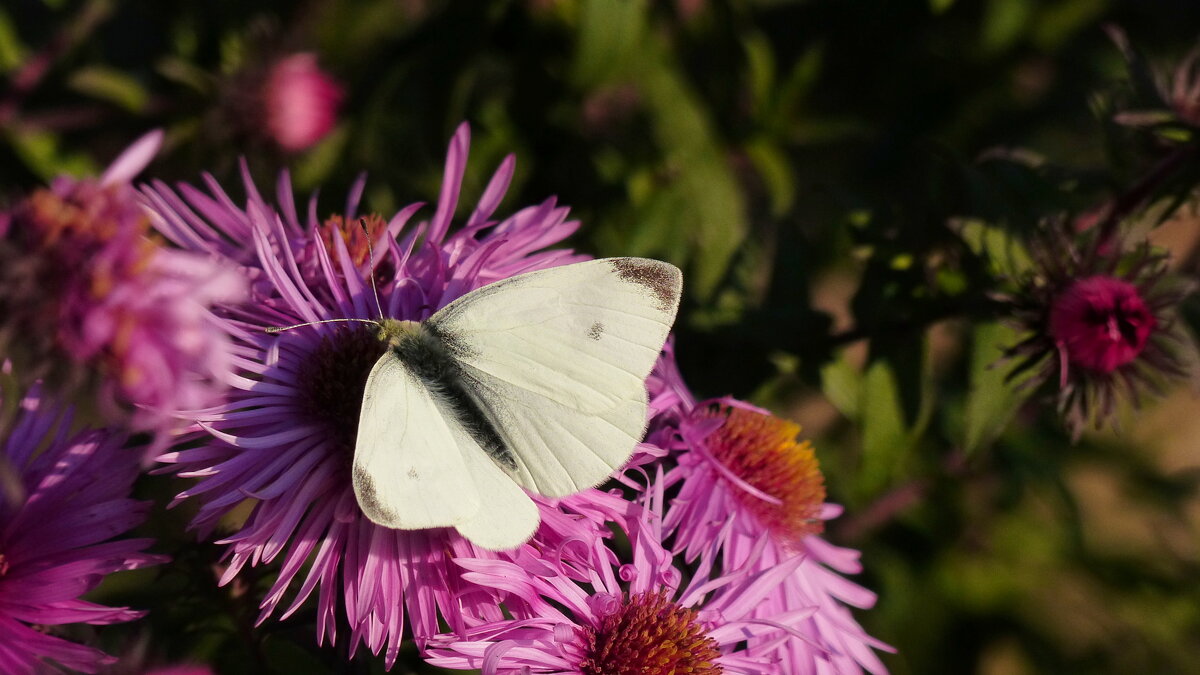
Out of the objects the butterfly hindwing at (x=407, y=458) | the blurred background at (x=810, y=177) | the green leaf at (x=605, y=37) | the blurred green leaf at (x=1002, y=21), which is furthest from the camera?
the blurred green leaf at (x=1002, y=21)

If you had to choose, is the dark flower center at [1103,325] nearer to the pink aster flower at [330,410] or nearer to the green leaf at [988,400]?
the green leaf at [988,400]

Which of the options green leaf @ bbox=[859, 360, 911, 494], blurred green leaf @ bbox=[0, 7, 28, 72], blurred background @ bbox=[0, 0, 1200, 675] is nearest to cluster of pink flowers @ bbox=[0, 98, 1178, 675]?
blurred background @ bbox=[0, 0, 1200, 675]

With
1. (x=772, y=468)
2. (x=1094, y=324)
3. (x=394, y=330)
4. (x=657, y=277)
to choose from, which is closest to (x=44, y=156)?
(x=394, y=330)

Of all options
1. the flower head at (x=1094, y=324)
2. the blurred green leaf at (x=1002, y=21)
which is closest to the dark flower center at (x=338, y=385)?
the flower head at (x=1094, y=324)

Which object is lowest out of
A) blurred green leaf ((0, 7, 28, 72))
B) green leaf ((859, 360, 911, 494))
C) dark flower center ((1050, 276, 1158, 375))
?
green leaf ((859, 360, 911, 494))

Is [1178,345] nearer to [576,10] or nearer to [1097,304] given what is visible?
[1097,304]

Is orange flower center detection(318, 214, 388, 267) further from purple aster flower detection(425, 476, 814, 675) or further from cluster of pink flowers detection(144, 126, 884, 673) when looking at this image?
purple aster flower detection(425, 476, 814, 675)
